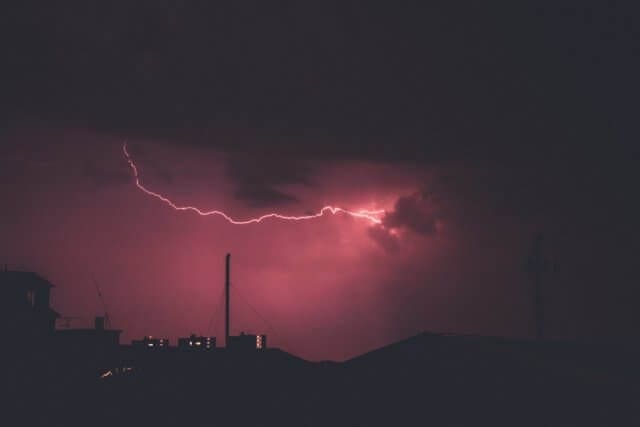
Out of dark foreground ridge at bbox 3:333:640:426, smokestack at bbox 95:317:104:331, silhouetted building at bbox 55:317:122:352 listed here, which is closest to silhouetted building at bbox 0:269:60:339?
silhouetted building at bbox 55:317:122:352

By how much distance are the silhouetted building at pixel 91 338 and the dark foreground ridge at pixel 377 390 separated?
3565 mm

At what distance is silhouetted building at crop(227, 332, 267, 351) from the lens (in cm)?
4297

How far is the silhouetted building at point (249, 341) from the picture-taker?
42969mm

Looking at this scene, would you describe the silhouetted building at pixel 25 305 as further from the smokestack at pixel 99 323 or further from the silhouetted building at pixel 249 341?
the silhouetted building at pixel 249 341

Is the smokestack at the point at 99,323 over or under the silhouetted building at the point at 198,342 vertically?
over

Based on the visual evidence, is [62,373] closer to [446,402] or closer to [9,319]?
[9,319]

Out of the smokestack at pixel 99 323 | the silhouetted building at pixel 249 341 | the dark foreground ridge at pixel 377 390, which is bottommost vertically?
the dark foreground ridge at pixel 377 390

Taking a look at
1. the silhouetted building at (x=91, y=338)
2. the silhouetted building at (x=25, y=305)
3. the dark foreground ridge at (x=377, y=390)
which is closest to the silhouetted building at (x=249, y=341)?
the silhouetted building at (x=91, y=338)

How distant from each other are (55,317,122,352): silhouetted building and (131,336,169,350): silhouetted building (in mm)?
2698

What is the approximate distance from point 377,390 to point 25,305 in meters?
19.8

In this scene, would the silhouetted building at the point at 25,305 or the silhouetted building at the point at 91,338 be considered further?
the silhouetted building at the point at 91,338

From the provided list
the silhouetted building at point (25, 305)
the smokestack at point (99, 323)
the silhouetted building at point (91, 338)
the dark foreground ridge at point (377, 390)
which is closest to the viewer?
the dark foreground ridge at point (377, 390)

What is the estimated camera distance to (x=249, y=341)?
44062 mm

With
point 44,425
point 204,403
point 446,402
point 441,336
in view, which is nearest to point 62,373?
point 44,425
